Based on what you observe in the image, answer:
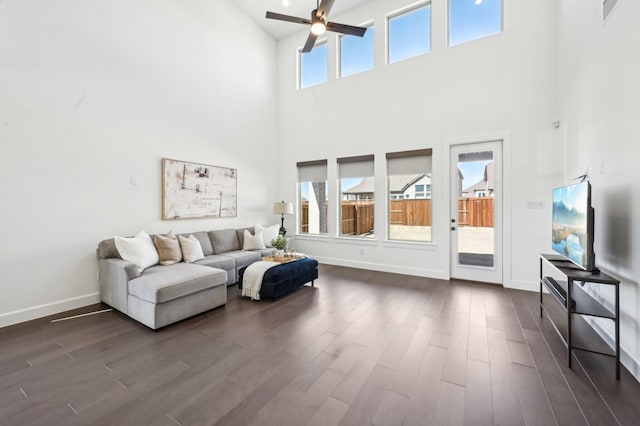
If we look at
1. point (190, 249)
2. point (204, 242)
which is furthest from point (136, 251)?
point (204, 242)

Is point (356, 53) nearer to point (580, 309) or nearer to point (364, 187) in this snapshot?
point (364, 187)

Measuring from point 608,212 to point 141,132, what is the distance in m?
5.74

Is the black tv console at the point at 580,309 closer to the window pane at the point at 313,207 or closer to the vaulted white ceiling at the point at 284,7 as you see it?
the window pane at the point at 313,207

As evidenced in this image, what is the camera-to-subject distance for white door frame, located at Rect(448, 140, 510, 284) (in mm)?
4188

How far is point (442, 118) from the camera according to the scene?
15.2 ft

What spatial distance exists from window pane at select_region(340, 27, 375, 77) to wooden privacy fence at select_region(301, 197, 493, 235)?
2.85m

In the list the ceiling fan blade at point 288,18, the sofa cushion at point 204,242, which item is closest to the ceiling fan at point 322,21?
the ceiling fan blade at point 288,18

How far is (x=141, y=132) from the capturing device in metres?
3.98

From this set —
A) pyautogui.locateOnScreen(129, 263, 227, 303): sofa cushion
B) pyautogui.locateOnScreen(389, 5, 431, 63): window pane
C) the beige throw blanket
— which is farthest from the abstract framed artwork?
pyautogui.locateOnScreen(389, 5, 431, 63): window pane

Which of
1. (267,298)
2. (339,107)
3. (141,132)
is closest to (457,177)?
(339,107)

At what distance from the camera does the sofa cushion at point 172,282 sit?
9.04 feet

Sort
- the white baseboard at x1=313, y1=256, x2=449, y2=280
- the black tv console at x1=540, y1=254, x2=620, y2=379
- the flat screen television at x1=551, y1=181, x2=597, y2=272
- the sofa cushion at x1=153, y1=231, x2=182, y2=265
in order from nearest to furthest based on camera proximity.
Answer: the black tv console at x1=540, y1=254, x2=620, y2=379 < the flat screen television at x1=551, y1=181, x2=597, y2=272 < the sofa cushion at x1=153, y1=231, x2=182, y2=265 < the white baseboard at x1=313, y1=256, x2=449, y2=280

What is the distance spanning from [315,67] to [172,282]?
5553mm

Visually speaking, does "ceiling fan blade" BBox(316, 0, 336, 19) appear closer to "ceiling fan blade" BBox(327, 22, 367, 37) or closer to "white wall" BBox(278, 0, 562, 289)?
"ceiling fan blade" BBox(327, 22, 367, 37)
